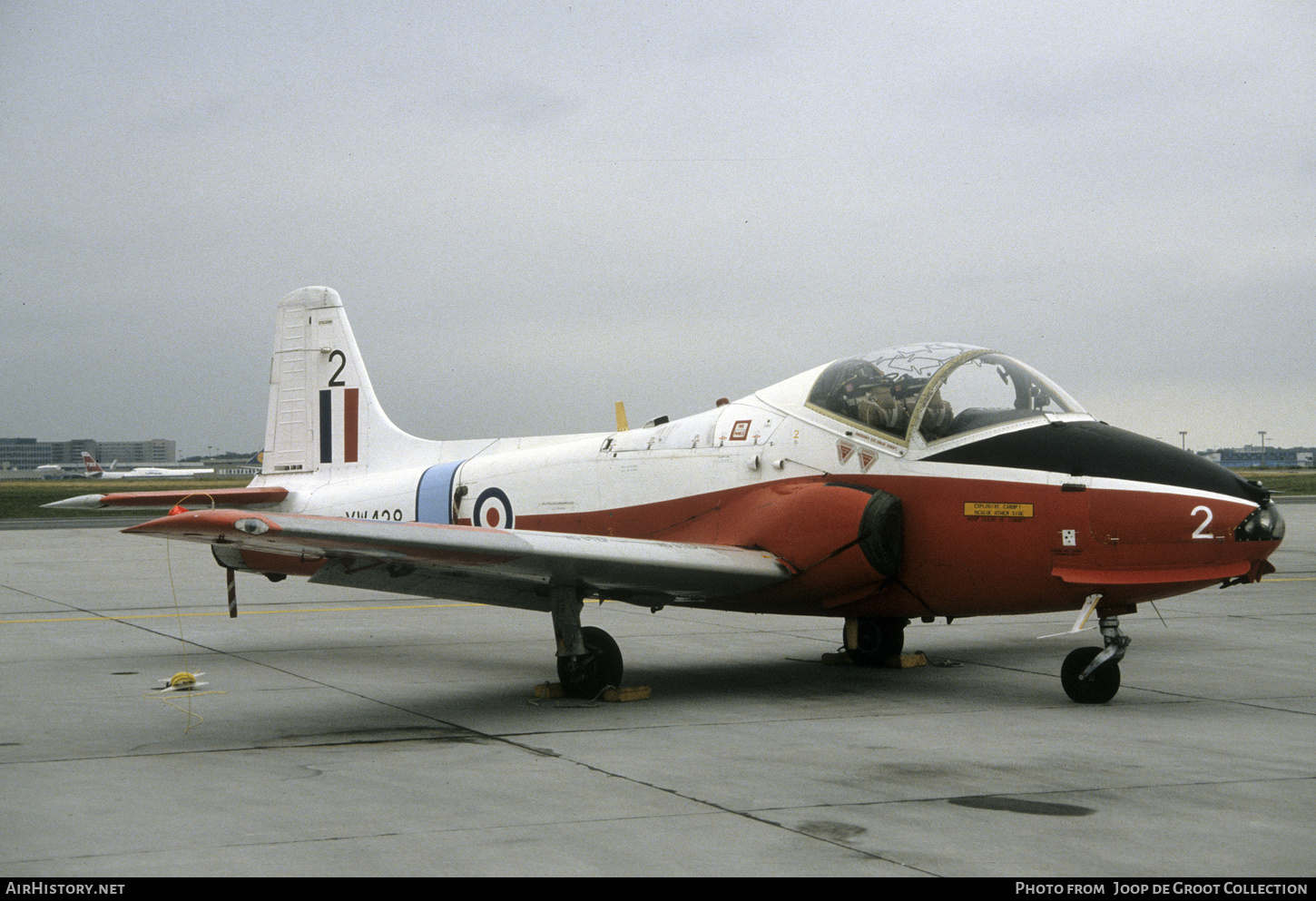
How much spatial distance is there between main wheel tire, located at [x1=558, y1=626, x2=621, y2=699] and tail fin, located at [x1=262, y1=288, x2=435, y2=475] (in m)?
4.74

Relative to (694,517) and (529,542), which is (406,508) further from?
(529,542)

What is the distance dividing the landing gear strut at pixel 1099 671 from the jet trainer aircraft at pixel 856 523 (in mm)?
14

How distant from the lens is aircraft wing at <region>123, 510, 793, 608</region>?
7.14 meters

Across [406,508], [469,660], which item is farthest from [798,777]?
[406,508]

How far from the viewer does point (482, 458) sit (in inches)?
447

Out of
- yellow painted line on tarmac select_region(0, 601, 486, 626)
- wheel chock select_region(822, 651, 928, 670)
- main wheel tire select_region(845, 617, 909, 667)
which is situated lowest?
yellow painted line on tarmac select_region(0, 601, 486, 626)

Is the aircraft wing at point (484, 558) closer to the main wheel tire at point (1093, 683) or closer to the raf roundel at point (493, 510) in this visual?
the raf roundel at point (493, 510)

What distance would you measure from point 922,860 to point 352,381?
396 inches

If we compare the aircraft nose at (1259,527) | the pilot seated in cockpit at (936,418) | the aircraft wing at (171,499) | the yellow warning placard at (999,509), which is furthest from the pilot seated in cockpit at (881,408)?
the aircraft wing at (171,499)

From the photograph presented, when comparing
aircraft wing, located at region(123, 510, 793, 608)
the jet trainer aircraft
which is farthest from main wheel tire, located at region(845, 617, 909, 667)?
aircraft wing, located at region(123, 510, 793, 608)

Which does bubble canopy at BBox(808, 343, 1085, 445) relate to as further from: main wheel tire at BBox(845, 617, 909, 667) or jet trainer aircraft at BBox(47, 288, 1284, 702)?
main wheel tire at BBox(845, 617, 909, 667)

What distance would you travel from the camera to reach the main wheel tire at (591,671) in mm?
8625

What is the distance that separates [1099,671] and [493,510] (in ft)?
17.4

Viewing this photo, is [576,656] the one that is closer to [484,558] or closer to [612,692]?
[612,692]
